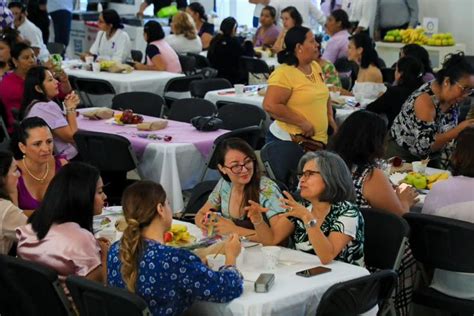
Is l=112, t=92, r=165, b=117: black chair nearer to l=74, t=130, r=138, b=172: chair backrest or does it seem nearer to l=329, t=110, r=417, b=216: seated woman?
l=74, t=130, r=138, b=172: chair backrest

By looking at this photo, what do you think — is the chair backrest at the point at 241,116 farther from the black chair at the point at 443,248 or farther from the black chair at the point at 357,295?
the black chair at the point at 357,295

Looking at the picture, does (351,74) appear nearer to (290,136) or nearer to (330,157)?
(290,136)

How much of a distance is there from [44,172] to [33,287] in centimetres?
157

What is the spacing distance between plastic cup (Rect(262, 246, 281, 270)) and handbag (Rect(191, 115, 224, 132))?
2.73 metres

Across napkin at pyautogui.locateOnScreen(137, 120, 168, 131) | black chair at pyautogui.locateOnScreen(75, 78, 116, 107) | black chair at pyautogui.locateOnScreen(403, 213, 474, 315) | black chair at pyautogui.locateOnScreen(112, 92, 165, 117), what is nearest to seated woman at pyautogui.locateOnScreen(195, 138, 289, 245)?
black chair at pyautogui.locateOnScreen(403, 213, 474, 315)

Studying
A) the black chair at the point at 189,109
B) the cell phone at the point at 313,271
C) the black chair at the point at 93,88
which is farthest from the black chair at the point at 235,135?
the black chair at the point at 93,88

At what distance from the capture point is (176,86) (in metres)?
9.27

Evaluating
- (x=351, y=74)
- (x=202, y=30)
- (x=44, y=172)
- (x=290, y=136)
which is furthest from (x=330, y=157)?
(x=202, y=30)

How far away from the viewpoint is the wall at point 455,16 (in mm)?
12383

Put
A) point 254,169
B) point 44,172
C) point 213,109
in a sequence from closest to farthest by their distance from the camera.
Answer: point 254,169 → point 44,172 → point 213,109

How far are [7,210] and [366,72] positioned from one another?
4.65 m

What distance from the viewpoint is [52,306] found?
3814 mm

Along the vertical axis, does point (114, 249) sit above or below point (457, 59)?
below

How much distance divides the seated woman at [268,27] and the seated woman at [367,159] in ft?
23.9
